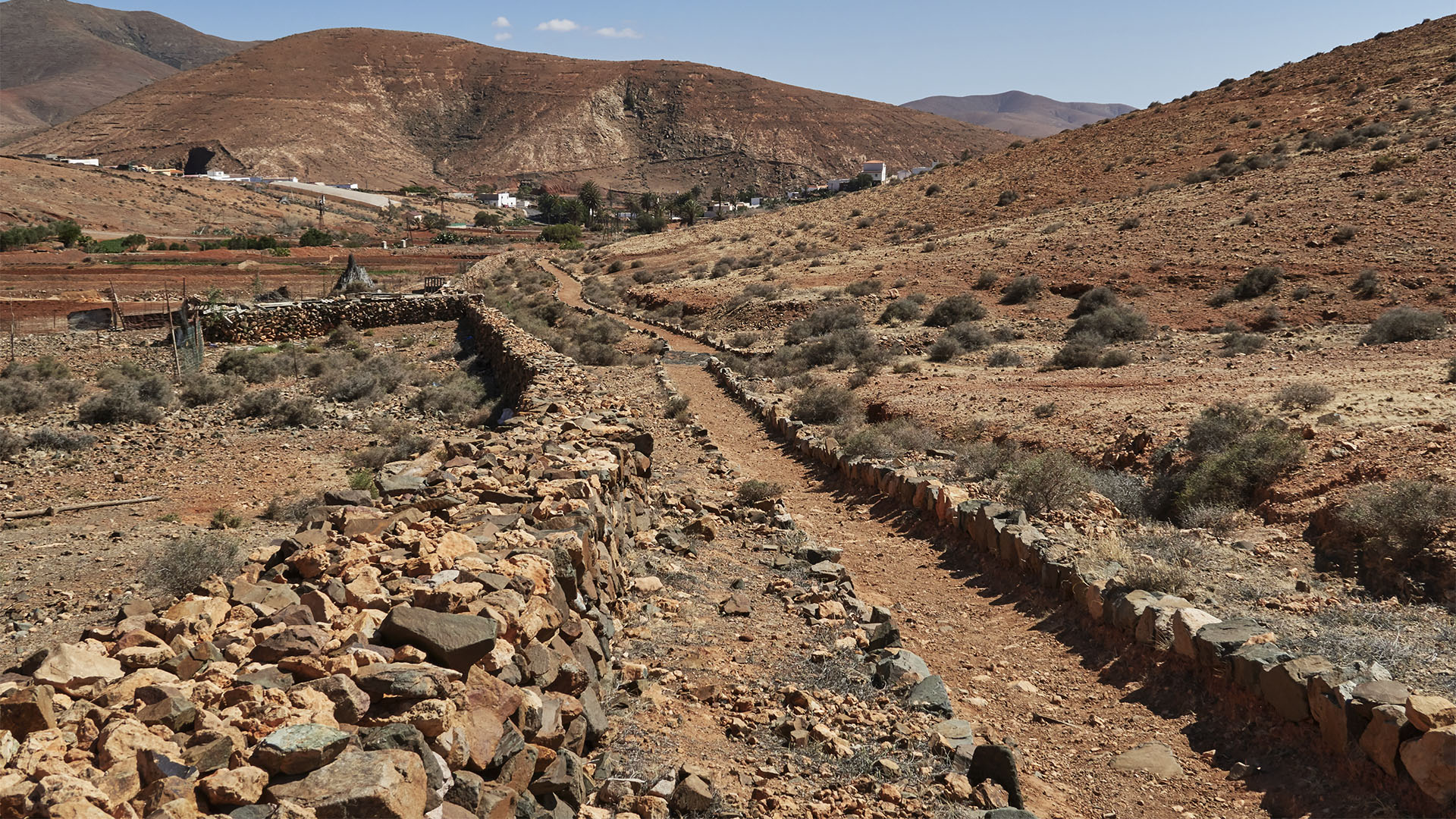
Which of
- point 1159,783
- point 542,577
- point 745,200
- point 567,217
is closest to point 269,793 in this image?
point 542,577

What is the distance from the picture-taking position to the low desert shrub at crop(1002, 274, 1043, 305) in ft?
86.1

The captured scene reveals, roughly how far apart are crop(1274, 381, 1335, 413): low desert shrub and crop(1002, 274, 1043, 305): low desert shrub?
1455cm

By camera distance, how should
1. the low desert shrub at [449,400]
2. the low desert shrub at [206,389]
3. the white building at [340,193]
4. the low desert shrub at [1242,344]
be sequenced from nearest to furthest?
the low desert shrub at [449,400] → the low desert shrub at [206,389] → the low desert shrub at [1242,344] → the white building at [340,193]

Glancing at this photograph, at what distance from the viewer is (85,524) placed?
9.95 metres

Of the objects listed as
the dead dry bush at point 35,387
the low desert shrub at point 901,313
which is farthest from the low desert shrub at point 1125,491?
the dead dry bush at point 35,387

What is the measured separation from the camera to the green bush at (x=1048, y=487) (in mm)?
9438

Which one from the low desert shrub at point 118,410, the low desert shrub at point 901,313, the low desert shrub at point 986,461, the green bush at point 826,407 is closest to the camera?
the low desert shrub at point 986,461

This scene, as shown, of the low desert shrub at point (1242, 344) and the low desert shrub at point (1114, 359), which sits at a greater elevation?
the low desert shrub at point (1242, 344)

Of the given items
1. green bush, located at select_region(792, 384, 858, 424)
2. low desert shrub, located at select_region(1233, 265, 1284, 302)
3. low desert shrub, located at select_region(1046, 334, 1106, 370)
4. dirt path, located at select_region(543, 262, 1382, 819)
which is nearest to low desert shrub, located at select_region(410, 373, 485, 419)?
green bush, located at select_region(792, 384, 858, 424)

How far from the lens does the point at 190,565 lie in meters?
7.59

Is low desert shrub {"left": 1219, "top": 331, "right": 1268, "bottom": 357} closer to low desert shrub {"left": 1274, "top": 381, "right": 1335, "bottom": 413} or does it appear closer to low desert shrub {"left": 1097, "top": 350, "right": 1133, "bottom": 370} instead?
low desert shrub {"left": 1097, "top": 350, "right": 1133, "bottom": 370}

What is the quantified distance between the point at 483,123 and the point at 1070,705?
455 ft

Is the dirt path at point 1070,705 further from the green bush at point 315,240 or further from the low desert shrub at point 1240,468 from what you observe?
the green bush at point 315,240

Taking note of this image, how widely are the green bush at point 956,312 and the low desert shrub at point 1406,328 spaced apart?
9.16 metres
